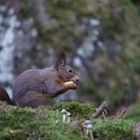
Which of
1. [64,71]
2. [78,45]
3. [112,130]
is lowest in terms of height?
[78,45]

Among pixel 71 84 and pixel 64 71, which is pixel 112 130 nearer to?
pixel 71 84

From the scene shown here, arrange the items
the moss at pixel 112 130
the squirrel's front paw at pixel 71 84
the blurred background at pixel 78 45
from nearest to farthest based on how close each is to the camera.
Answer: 1. the moss at pixel 112 130
2. the squirrel's front paw at pixel 71 84
3. the blurred background at pixel 78 45

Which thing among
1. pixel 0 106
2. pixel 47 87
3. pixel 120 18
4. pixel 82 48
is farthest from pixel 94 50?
pixel 0 106

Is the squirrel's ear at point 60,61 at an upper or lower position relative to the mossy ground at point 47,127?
upper

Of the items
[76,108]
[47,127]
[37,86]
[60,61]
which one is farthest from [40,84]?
[47,127]

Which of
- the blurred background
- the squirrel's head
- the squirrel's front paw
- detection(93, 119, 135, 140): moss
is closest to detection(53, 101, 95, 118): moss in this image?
detection(93, 119, 135, 140): moss

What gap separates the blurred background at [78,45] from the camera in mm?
10820

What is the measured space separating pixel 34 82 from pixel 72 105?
675 mm

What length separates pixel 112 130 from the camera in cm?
423

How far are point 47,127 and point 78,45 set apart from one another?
6978 millimetres

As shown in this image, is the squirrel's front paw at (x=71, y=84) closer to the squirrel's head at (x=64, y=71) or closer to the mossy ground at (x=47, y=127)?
the squirrel's head at (x=64, y=71)

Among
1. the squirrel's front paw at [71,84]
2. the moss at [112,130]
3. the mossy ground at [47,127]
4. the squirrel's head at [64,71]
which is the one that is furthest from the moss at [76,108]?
the squirrel's head at [64,71]

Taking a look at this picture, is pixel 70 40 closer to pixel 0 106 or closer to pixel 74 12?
pixel 74 12

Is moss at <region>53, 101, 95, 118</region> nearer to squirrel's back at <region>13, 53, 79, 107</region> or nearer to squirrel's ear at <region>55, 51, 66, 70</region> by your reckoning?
squirrel's back at <region>13, 53, 79, 107</region>
